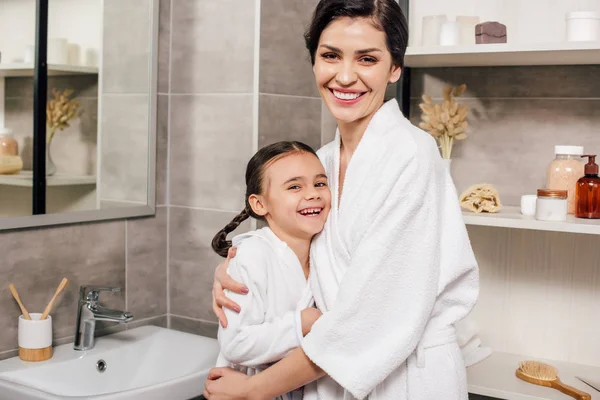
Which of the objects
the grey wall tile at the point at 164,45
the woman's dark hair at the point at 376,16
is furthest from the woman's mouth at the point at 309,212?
the grey wall tile at the point at 164,45

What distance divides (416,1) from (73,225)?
126 cm

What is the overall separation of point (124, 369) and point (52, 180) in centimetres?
58

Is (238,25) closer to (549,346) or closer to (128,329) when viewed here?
(128,329)

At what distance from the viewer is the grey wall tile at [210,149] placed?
229 centimetres

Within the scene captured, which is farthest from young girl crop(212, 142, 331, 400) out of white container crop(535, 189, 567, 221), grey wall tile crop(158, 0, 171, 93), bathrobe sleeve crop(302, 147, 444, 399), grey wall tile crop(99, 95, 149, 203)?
grey wall tile crop(158, 0, 171, 93)

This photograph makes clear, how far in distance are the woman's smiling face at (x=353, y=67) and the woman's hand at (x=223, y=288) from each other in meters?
0.40

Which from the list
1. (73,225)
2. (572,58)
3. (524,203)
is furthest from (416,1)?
(73,225)

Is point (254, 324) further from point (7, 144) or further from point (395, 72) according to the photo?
point (7, 144)

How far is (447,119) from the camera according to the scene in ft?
7.34

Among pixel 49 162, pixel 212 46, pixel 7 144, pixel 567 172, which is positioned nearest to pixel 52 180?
pixel 49 162

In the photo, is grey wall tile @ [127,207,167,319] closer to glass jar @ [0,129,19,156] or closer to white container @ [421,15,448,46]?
glass jar @ [0,129,19,156]

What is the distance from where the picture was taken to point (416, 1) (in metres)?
2.40

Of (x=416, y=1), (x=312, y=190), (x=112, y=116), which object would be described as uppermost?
(x=416, y=1)

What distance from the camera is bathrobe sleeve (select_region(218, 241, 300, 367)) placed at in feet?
5.04
